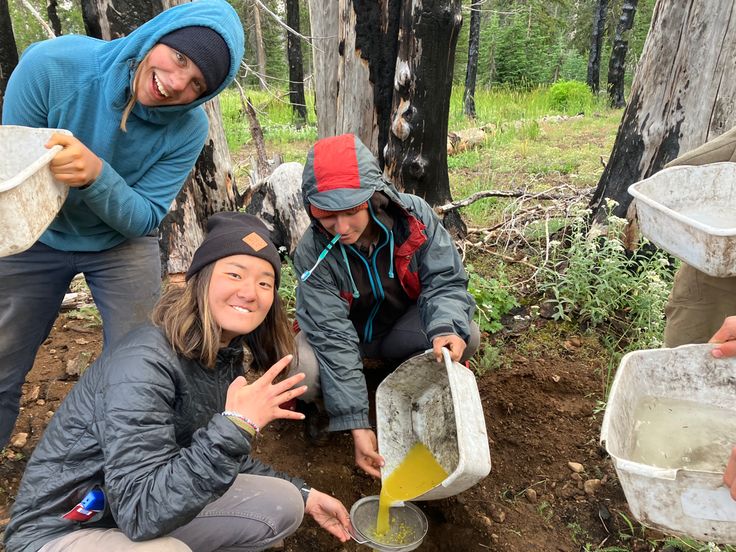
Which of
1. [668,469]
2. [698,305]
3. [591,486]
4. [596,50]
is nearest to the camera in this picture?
[668,469]

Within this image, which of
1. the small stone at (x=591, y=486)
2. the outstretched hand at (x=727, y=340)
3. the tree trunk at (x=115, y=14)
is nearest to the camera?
the outstretched hand at (x=727, y=340)

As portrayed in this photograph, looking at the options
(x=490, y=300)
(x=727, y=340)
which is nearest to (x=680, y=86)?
(x=490, y=300)

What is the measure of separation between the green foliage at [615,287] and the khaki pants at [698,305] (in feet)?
2.51

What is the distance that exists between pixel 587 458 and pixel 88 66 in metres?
2.38

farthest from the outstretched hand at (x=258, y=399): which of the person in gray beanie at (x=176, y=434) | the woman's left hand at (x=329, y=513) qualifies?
the woman's left hand at (x=329, y=513)

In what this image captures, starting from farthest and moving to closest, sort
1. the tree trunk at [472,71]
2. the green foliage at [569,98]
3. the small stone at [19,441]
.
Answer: the tree trunk at [472,71] → the green foliage at [569,98] → the small stone at [19,441]

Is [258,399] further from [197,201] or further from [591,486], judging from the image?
[197,201]

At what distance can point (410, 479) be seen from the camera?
2012mm

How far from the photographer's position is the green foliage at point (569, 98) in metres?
10.4

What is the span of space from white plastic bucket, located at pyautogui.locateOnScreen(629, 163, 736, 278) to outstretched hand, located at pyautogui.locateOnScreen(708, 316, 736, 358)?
186mm

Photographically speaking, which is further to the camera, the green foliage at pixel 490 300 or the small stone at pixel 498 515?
the green foliage at pixel 490 300

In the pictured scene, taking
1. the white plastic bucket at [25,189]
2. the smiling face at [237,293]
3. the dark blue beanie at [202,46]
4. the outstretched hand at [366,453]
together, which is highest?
the dark blue beanie at [202,46]

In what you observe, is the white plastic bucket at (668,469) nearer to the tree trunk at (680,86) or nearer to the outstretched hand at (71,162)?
the outstretched hand at (71,162)

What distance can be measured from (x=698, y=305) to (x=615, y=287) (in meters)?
1.13
